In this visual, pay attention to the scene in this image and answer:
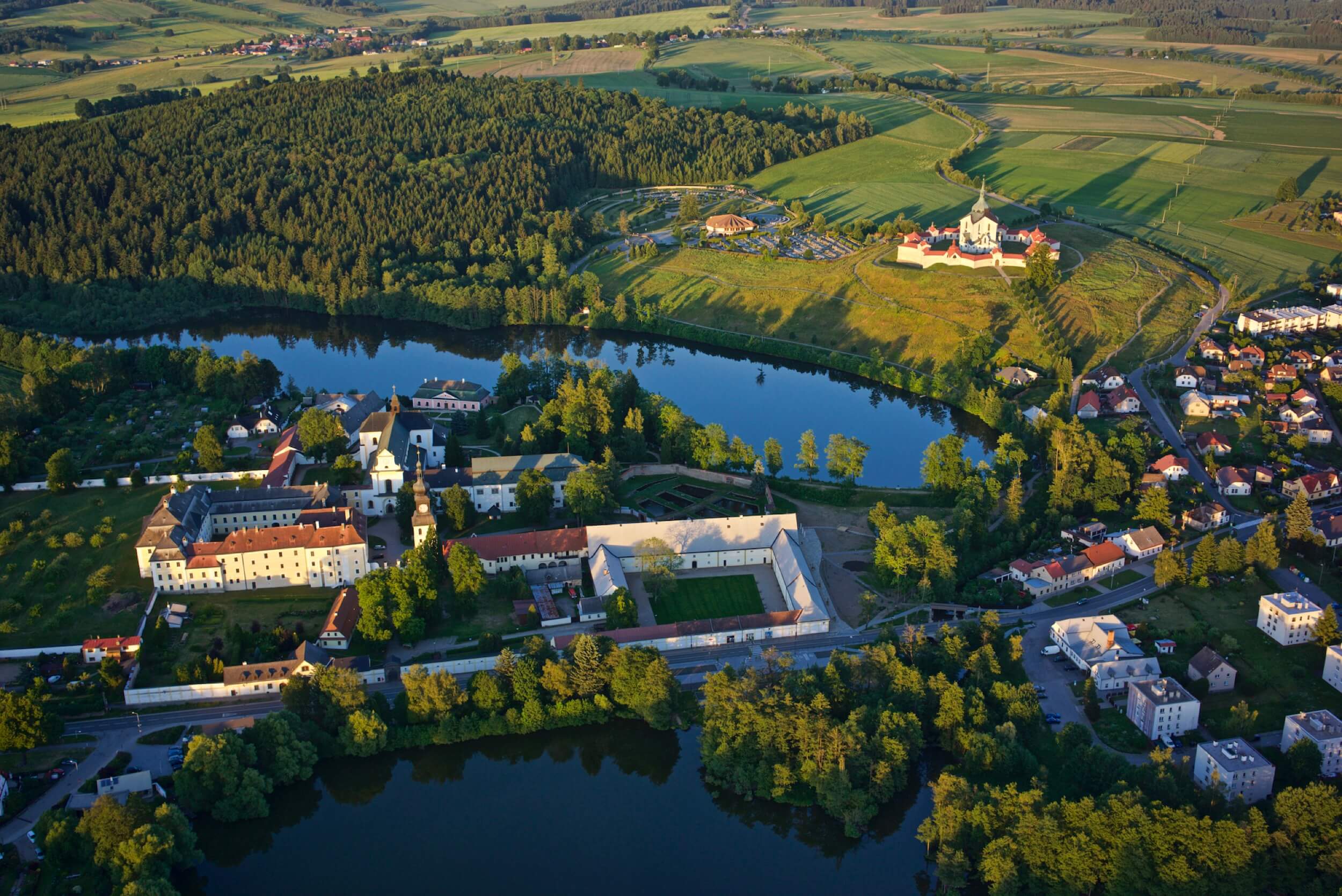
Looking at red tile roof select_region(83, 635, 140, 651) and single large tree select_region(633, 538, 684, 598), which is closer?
red tile roof select_region(83, 635, 140, 651)

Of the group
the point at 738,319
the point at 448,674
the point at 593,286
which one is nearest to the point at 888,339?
the point at 738,319

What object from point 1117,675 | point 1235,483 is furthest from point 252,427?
point 1235,483

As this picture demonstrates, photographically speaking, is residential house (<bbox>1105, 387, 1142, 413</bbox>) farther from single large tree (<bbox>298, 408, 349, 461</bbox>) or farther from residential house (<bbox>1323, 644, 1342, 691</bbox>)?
single large tree (<bbox>298, 408, 349, 461</bbox>)

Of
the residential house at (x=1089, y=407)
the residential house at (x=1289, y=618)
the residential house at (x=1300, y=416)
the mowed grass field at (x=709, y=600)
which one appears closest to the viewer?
the residential house at (x=1289, y=618)

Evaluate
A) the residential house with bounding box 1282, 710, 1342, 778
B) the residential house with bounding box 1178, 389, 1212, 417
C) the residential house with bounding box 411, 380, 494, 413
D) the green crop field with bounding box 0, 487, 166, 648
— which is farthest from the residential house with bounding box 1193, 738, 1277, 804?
the residential house with bounding box 411, 380, 494, 413

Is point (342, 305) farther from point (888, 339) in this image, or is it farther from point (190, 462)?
point (888, 339)

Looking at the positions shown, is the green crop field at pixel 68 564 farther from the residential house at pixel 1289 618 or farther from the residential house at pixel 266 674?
the residential house at pixel 1289 618

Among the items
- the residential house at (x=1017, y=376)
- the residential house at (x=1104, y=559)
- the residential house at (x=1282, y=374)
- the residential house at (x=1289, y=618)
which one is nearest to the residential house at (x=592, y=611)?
the residential house at (x=1104, y=559)
